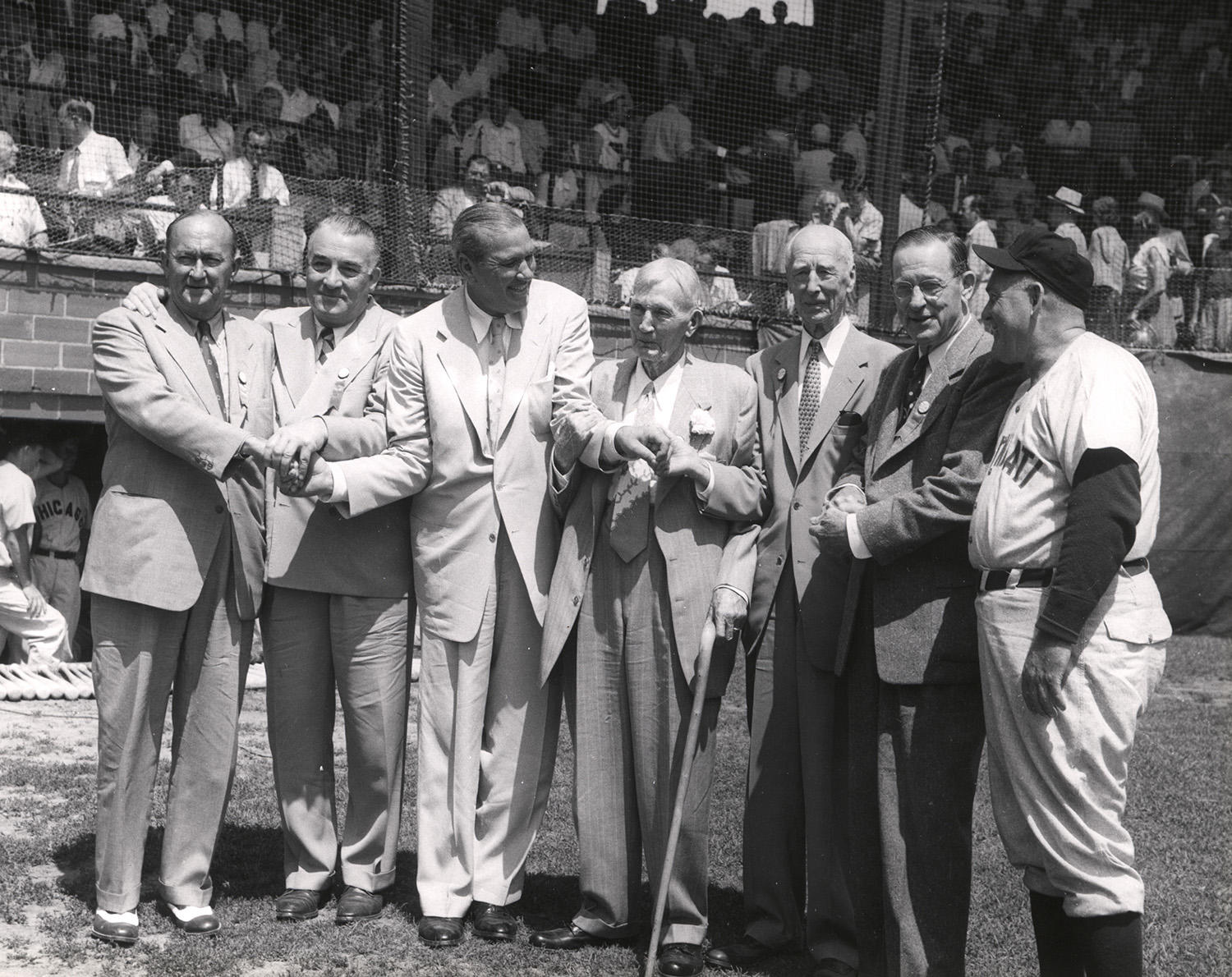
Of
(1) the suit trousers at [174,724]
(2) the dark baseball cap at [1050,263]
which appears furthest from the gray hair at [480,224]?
(2) the dark baseball cap at [1050,263]

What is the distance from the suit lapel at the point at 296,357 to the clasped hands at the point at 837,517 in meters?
1.75

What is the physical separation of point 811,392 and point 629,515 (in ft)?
2.28

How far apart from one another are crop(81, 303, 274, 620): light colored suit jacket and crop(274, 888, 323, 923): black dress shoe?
904 millimetres

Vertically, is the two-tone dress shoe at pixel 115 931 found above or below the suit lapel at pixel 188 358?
below

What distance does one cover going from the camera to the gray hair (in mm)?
4434

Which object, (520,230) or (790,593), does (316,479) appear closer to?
(520,230)

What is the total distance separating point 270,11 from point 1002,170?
281 inches

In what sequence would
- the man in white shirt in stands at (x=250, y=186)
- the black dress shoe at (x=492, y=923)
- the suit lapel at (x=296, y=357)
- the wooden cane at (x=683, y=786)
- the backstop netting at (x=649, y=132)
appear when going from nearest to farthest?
the wooden cane at (x=683, y=786), the black dress shoe at (x=492, y=923), the suit lapel at (x=296, y=357), the man in white shirt in stands at (x=250, y=186), the backstop netting at (x=649, y=132)

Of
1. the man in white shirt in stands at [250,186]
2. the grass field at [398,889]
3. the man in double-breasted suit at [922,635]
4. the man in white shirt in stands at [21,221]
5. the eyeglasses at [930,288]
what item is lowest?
the grass field at [398,889]

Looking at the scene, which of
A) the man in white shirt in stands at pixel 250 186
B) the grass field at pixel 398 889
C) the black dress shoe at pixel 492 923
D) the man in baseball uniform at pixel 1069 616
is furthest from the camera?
the man in white shirt in stands at pixel 250 186

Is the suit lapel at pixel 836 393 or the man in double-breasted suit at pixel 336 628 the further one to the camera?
the man in double-breasted suit at pixel 336 628

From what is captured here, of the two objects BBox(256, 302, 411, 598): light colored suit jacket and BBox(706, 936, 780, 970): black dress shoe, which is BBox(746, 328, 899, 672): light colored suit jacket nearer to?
BBox(706, 936, 780, 970): black dress shoe

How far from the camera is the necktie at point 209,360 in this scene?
15.0 feet

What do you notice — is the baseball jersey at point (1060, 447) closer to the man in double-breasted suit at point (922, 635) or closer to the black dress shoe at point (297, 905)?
the man in double-breasted suit at point (922, 635)
